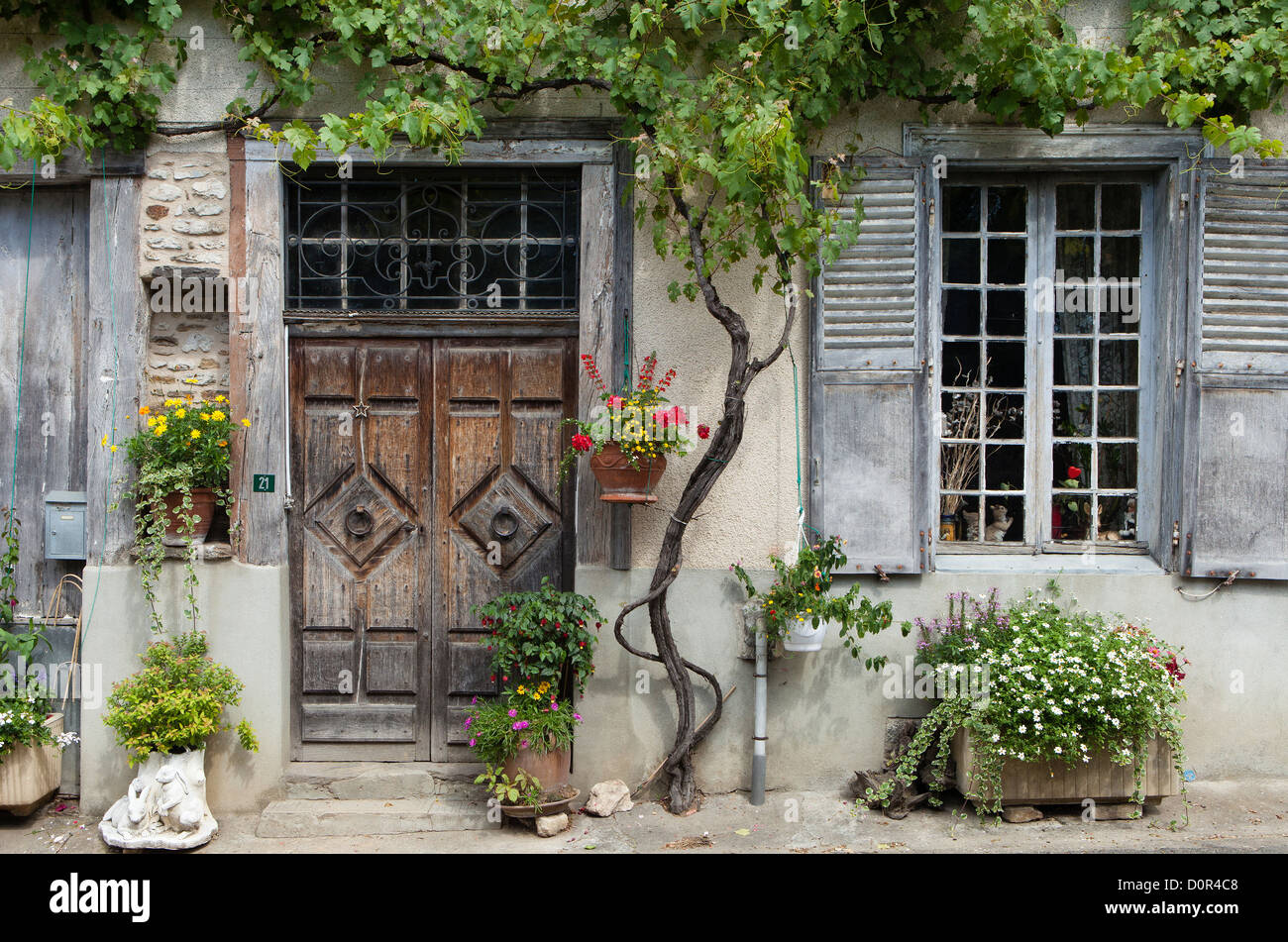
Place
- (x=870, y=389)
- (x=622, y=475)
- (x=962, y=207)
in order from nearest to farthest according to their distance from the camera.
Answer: (x=622, y=475) < (x=870, y=389) < (x=962, y=207)

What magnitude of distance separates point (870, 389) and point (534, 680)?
2.16 meters

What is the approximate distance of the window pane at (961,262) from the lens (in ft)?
17.4

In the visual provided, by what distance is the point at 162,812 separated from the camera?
15.1 ft

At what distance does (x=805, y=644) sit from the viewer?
487 cm

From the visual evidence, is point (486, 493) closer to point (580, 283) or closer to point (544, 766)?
point (580, 283)

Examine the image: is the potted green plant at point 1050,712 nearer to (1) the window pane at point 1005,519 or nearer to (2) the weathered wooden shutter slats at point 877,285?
(1) the window pane at point 1005,519

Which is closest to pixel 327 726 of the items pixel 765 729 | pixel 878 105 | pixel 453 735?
pixel 453 735

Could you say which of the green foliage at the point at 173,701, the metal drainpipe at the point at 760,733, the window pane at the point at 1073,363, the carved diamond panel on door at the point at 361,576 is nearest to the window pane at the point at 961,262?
the window pane at the point at 1073,363

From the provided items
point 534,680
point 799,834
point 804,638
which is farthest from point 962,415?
point 534,680

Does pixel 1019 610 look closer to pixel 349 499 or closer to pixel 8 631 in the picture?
pixel 349 499

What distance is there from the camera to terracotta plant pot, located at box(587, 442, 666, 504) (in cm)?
471

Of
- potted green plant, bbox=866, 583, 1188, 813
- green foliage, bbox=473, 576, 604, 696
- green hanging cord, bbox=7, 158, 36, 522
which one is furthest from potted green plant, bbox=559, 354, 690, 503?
green hanging cord, bbox=7, 158, 36, 522

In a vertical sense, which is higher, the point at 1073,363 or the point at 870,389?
the point at 1073,363

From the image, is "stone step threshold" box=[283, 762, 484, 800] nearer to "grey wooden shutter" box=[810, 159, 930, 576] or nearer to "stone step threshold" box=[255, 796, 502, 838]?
"stone step threshold" box=[255, 796, 502, 838]
